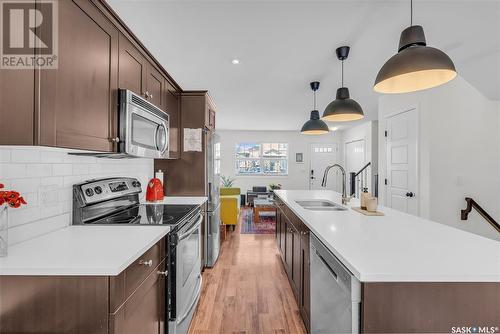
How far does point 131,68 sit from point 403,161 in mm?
3939

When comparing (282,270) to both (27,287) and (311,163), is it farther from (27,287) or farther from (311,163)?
(311,163)

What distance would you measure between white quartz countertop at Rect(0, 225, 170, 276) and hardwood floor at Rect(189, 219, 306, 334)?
1.11 m

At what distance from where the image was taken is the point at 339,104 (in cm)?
231

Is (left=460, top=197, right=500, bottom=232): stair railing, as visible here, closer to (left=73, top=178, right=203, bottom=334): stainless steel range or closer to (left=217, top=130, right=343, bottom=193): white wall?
(left=73, top=178, right=203, bottom=334): stainless steel range

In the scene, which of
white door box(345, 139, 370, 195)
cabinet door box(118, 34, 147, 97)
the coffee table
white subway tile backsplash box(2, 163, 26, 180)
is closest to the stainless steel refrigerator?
cabinet door box(118, 34, 147, 97)

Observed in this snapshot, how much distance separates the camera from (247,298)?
236 cm

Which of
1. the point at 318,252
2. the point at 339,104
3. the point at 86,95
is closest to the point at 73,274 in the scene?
the point at 86,95

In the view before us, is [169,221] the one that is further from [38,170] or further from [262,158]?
[262,158]

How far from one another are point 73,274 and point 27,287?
0.19m

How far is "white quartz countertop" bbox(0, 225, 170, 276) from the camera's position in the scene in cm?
91

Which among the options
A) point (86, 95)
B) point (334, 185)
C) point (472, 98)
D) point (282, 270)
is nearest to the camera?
point (86, 95)

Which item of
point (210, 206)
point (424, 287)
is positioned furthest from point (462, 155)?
point (210, 206)

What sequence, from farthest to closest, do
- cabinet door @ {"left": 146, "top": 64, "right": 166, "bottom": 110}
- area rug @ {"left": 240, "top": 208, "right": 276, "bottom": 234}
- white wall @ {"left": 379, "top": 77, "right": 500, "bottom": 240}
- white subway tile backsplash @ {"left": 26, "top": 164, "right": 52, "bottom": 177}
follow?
area rug @ {"left": 240, "top": 208, "right": 276, "bottom": 234} < white wall @ {"left": 379, "top": 77, "right": 500, "bottom": 240} < cabinet door @ {"left": 146, "top": 64, "right": 166, "bottom": 110} < white subway tile backsplash @ {"left": 26, "top": 164, "right": 52, "bottom": 177}

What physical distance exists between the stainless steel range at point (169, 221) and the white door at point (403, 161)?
322 centimetres
